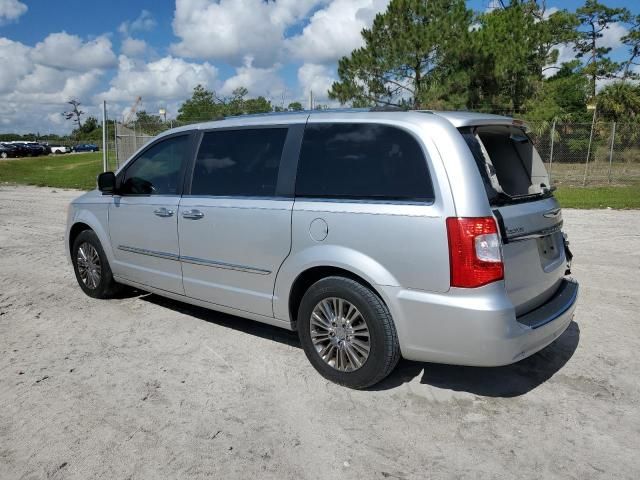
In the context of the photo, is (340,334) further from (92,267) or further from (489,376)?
(92,267)

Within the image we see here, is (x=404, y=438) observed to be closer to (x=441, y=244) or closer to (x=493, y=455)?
(x=493, y=455)

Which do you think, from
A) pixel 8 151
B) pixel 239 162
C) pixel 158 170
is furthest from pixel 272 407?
pixel 8 151

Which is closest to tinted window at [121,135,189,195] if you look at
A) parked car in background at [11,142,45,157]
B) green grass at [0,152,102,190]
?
green grass at [0,152,102,190]

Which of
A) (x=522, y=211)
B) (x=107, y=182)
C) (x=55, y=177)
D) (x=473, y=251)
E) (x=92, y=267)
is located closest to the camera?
(x=473, y=251)

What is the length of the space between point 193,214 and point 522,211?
2578 millimetres

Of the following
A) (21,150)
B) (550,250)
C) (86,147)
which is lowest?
(550,250)

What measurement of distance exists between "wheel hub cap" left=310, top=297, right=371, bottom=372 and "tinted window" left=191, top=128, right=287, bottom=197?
985mm

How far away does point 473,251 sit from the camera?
10.3 feet

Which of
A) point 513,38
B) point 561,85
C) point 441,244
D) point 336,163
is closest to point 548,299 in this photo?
point 441,244

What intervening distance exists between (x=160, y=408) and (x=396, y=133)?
2342mm

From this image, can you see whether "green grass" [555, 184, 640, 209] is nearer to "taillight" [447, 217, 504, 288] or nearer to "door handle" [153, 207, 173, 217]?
"door handle" [153, 207, 173, 217]

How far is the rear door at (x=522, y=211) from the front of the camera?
333 cm

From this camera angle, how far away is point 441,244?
3193 mm

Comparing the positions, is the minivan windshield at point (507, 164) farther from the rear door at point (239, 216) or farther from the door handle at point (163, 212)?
the door handle at point (163, 212)
